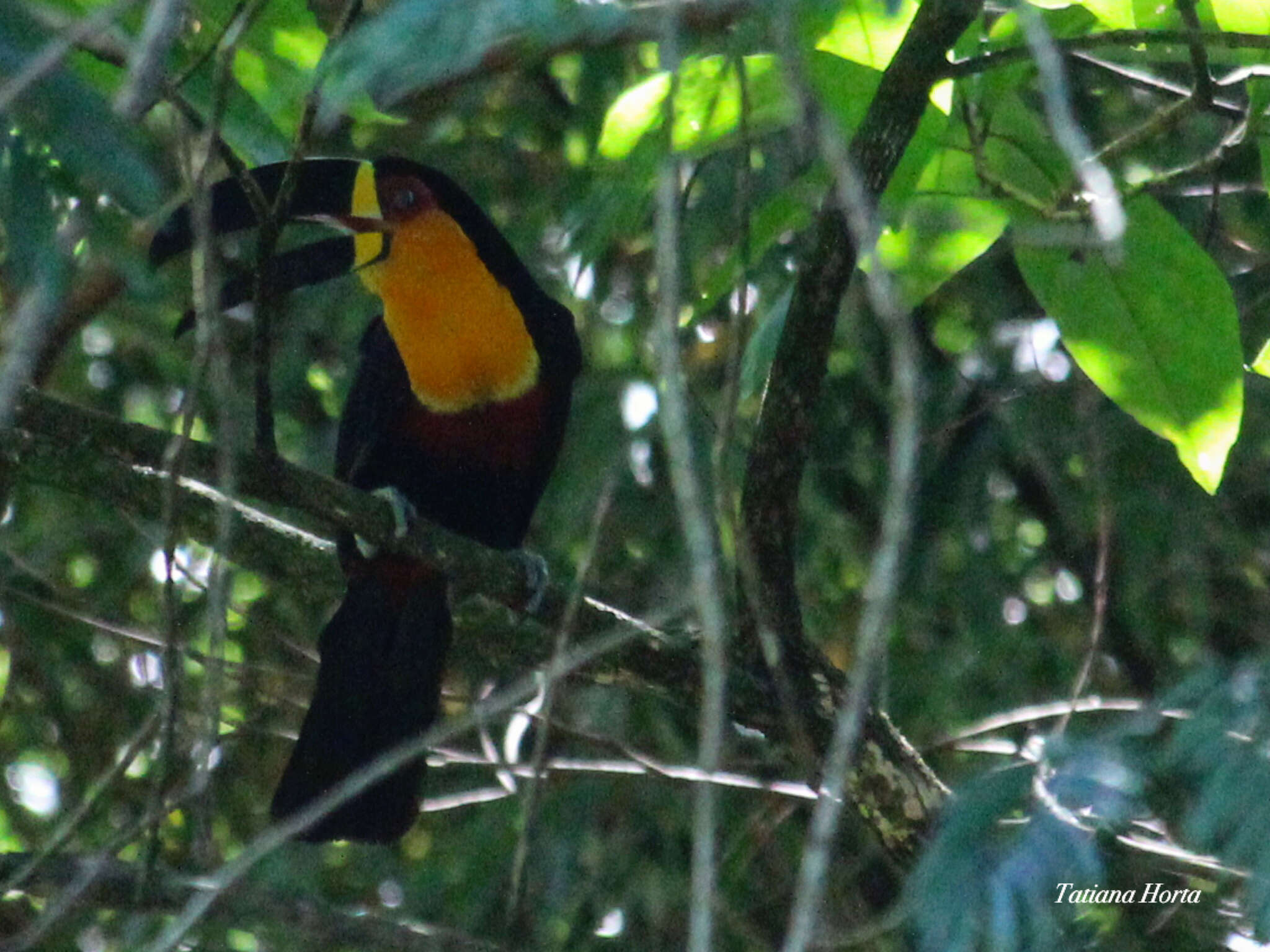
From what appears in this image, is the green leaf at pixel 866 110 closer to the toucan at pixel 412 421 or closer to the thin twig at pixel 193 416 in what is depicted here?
the thin twig at pixel 193 416

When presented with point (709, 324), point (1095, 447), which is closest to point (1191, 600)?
point (1095, 447)

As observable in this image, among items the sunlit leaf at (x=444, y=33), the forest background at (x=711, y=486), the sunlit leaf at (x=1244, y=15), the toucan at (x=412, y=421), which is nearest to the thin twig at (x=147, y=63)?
the forest background at (x=711, y=486)

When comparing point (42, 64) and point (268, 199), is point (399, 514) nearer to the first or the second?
point (268, 199)

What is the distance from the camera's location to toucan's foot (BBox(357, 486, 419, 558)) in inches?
76.8

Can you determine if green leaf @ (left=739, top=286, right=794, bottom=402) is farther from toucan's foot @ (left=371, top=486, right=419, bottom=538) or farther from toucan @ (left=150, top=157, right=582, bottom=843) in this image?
toucan @ (left=150, top=157, right=582, bottom=843)

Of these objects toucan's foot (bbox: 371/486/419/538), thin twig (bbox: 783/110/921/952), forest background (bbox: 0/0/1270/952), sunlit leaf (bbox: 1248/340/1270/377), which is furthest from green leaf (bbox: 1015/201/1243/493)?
thin twig (bbox: 783/110/921/952)

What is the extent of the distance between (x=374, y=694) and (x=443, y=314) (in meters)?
0.64

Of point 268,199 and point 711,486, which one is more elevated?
point 268,199

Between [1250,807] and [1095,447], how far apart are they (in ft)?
3.81

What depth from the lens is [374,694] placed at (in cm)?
269

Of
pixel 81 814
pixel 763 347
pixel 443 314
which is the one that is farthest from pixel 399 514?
pixel 443 314

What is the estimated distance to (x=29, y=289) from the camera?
1.02 metres

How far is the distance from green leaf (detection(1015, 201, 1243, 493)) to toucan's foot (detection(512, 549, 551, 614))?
0.79 m

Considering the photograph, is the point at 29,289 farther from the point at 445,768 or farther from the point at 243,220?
the point at 445,768
